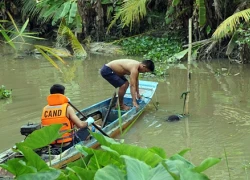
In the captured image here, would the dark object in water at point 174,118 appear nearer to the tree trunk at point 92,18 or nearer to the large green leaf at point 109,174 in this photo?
the large green leaf at point 109,174

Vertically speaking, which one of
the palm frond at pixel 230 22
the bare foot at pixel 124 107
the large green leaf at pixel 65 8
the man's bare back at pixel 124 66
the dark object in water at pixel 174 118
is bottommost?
the dark object in water at pixel 174 118

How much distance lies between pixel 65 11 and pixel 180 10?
Result: 4051 mm

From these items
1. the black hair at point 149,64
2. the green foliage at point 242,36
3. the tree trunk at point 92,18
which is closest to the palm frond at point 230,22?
the green foliage at point 242,36

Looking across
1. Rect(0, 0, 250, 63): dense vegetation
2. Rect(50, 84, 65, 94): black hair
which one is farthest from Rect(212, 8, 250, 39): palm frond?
Rect(50, 84, 65, 94): black hair

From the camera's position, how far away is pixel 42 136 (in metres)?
2.00

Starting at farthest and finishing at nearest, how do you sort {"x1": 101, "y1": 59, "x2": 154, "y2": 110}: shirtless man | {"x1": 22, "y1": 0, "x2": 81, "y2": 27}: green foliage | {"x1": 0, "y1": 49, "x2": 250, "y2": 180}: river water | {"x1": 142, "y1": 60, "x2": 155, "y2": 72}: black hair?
{"x1": 22, "y1": 0, "x2": 81, "y2": 27}: green foliage < {"x1": 101, "y1": 59, "x2": 154, "y2": 110}: shirtless man < {"x1": 142, "y1": 60, "x2": 155, "y2": 72}: black hair < {"x1": 0, "y1": 49, "x2": 250, "y2": 180}: river water

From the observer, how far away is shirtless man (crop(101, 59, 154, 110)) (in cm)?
869

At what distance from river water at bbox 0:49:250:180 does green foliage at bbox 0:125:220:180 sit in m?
2.54

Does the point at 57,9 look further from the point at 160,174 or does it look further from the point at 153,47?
the point at 160,174

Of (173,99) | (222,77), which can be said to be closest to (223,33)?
(222,77)

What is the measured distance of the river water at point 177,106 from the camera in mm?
7363

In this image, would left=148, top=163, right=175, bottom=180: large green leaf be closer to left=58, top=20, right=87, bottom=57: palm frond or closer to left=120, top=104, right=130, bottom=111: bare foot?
left=120, top=104, right=130, bottom=111: bare foot

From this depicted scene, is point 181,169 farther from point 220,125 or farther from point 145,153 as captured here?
point 220,125

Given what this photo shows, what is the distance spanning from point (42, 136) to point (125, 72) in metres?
7.09
